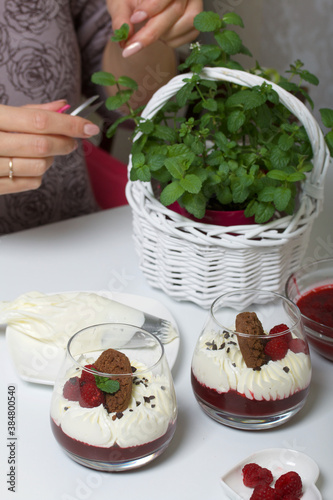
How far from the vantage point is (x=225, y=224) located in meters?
0.82

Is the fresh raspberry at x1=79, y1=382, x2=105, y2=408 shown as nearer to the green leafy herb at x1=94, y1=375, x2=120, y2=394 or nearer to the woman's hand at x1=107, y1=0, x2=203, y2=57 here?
the green leafy herb at x1=94, y1=375, x2=120, y2=394

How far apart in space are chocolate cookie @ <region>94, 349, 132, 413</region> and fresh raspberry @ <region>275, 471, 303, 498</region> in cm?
16

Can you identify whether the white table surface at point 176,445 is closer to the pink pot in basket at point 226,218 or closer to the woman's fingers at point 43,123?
the pink pot in basket at point 226,218

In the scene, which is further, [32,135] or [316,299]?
[32,135]

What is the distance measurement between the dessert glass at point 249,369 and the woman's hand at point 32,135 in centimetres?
41

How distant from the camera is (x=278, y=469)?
0.57 m

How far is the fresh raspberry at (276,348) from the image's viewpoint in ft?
1.91

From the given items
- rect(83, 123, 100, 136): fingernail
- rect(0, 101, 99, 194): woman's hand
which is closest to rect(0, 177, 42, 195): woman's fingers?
rect(0, 101, 99, 194): woman's hand

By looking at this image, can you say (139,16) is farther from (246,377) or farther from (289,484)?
(289,484)

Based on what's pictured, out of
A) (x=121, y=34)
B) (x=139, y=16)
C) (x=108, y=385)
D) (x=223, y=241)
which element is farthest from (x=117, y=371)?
(x=139, y=16)

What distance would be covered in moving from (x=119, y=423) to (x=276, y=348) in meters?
0.18

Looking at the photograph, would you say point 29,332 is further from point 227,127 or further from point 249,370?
point 227,127

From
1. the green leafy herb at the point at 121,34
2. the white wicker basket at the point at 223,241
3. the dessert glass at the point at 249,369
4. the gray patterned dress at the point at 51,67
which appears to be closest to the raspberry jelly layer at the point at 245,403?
the dessert glass at the point at 249,369

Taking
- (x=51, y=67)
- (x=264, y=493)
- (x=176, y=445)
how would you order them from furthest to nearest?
(x=51, y=67) < (x=176, y=445) < (x=264, y=493)
